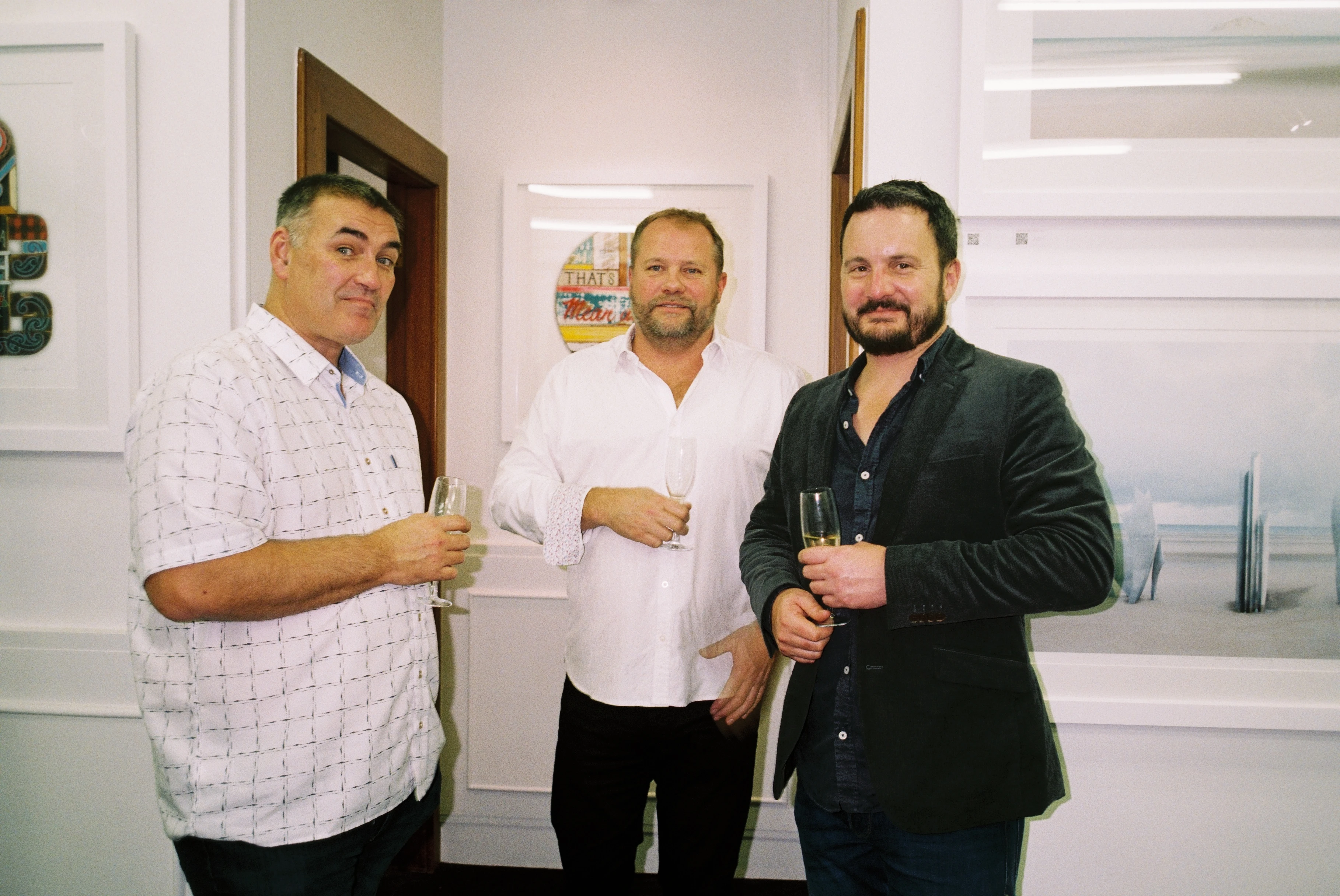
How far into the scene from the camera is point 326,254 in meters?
1.50

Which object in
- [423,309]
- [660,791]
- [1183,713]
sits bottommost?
[660,791]

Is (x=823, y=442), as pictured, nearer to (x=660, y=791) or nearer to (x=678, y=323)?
(x=678, y=323)

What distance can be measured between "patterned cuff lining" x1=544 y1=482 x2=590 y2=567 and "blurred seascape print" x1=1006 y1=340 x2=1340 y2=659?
1069 mm

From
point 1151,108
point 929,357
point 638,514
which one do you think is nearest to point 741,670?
point 638,514

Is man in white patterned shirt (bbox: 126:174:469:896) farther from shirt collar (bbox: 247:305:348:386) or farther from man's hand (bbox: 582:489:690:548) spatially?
man's hand (bbox: 582:489:690:548)

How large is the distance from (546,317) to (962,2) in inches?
71.0

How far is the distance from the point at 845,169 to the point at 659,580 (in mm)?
1631

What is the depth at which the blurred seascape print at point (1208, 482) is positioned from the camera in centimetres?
165

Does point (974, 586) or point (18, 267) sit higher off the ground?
point (18, 267)

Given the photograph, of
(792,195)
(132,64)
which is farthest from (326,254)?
(792,195)

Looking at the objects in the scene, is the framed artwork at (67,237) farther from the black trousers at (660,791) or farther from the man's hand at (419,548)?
the black trousers at (660,791)

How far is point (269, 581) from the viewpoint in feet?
4.17

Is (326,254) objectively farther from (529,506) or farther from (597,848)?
(597,848)

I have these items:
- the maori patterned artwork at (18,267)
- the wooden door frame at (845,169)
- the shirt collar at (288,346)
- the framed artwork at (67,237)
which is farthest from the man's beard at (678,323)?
the maori patterned artwork at (18,267)
